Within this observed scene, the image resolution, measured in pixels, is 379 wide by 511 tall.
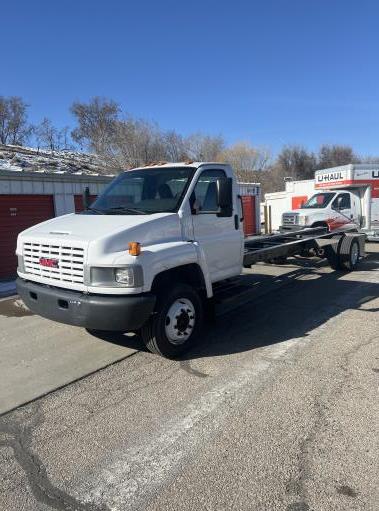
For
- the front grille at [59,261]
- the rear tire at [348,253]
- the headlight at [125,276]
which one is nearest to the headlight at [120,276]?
the headlight at [125,276]

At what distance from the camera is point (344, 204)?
51.5 ft

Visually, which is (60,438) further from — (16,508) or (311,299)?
(311,299)

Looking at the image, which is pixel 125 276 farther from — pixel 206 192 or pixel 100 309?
pixel 206 192

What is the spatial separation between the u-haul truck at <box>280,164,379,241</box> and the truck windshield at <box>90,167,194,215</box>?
8432 millimetres

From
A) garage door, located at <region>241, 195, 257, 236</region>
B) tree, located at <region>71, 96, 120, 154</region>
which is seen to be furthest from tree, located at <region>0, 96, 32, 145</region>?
garage door, located at <region>241, 195, 257, 236</region>

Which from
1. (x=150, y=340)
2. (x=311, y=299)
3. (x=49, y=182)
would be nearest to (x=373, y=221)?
(x=311, y=299)

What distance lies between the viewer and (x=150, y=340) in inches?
197

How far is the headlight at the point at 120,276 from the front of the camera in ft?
14.7

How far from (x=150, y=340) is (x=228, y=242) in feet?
6.44

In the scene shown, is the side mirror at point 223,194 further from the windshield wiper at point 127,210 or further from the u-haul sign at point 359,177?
the u-haul sign at point 359,177

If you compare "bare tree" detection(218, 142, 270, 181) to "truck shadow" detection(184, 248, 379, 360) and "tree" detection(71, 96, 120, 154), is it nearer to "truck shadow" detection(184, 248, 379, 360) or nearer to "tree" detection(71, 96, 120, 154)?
"tree" detection(71, 96, 120, 154)

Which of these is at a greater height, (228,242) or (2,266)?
(228,242)

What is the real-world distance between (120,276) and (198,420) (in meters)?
1.64

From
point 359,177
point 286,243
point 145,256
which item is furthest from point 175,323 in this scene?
point 359,177
